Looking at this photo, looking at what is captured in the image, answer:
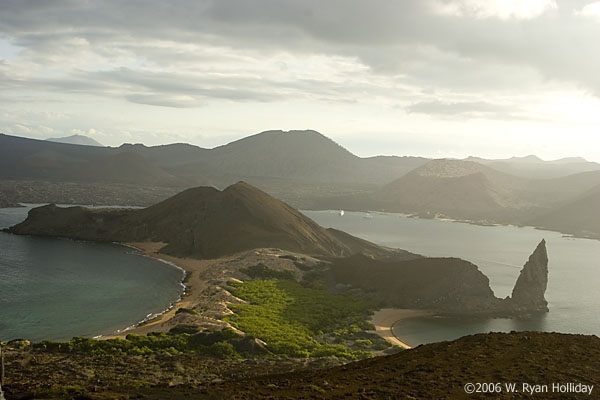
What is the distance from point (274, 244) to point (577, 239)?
4890 inches

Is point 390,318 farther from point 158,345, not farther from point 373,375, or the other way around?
point 373,375

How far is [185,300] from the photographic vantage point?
70000 millimetres

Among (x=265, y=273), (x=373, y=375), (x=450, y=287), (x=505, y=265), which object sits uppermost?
(x=373, y=375)

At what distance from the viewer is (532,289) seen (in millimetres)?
75500

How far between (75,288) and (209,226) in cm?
3948

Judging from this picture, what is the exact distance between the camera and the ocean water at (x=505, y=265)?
214 feet

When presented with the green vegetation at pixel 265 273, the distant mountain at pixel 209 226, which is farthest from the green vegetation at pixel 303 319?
the distant mountain at pixel 209 226

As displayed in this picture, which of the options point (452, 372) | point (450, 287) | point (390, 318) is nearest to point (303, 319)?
point (390, 318)

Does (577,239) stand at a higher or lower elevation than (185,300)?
higher

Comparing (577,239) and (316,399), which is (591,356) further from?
(577,239)

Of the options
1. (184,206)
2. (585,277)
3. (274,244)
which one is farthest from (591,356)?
(184,206)

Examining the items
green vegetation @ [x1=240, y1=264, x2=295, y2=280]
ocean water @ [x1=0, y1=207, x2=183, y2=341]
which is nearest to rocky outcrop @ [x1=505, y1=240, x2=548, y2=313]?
green vegetation @ [x1=240, y1=264, x2=295, y2=280]

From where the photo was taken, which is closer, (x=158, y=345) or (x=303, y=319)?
(x=158, y=345)

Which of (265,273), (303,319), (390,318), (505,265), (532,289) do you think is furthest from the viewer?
(505,265)
